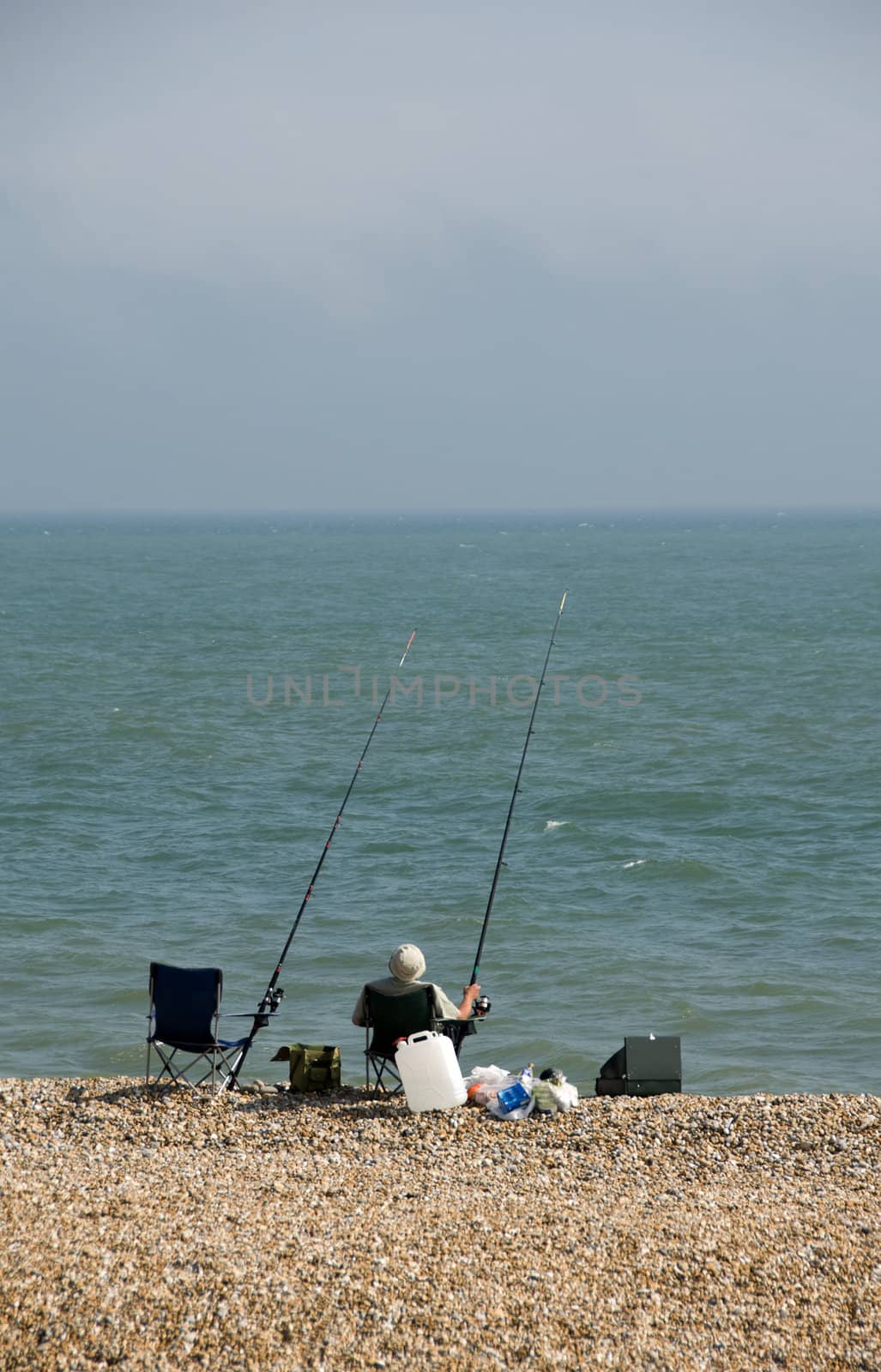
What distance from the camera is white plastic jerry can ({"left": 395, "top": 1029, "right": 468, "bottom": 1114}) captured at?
7.71 metres

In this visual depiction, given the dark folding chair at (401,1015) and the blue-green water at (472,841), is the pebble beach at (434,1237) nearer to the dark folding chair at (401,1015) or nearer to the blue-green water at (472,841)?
the dark folding chair at (401,1015)

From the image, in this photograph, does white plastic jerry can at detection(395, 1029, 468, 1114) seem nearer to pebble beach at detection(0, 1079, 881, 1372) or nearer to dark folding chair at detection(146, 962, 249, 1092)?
pebble beach at detection(0, 1079, 881, 1372)

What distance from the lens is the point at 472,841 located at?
59.4 feet

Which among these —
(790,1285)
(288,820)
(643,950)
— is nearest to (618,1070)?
(790,1285)

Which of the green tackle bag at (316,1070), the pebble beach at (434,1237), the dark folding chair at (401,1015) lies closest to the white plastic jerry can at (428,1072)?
the pebble beach at (434,1237)

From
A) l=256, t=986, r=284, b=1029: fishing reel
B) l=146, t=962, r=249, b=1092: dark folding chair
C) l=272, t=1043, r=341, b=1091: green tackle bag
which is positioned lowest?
l=272, t=1043, r=341, b=1091: green tackle bag

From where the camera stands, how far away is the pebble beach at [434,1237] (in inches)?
197

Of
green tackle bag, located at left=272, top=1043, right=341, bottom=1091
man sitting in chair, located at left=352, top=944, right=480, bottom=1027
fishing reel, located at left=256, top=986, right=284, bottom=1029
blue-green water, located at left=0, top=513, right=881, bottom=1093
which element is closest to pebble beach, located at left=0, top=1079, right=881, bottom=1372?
green tackle bag, located at left=272, top=1043, right=341, bottom=1091

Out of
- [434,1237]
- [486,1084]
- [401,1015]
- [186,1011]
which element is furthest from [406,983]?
[434,1237]

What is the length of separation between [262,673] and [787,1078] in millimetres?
27649

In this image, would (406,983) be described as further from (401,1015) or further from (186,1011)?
(186,1011)

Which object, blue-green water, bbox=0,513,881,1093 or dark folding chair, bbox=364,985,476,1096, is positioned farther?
blue-green water, bbox=0,513,881,1093

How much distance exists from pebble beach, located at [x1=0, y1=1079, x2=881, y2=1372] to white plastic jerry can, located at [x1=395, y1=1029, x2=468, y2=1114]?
0.37ft

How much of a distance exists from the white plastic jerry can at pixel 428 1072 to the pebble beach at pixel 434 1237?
0.11 m
